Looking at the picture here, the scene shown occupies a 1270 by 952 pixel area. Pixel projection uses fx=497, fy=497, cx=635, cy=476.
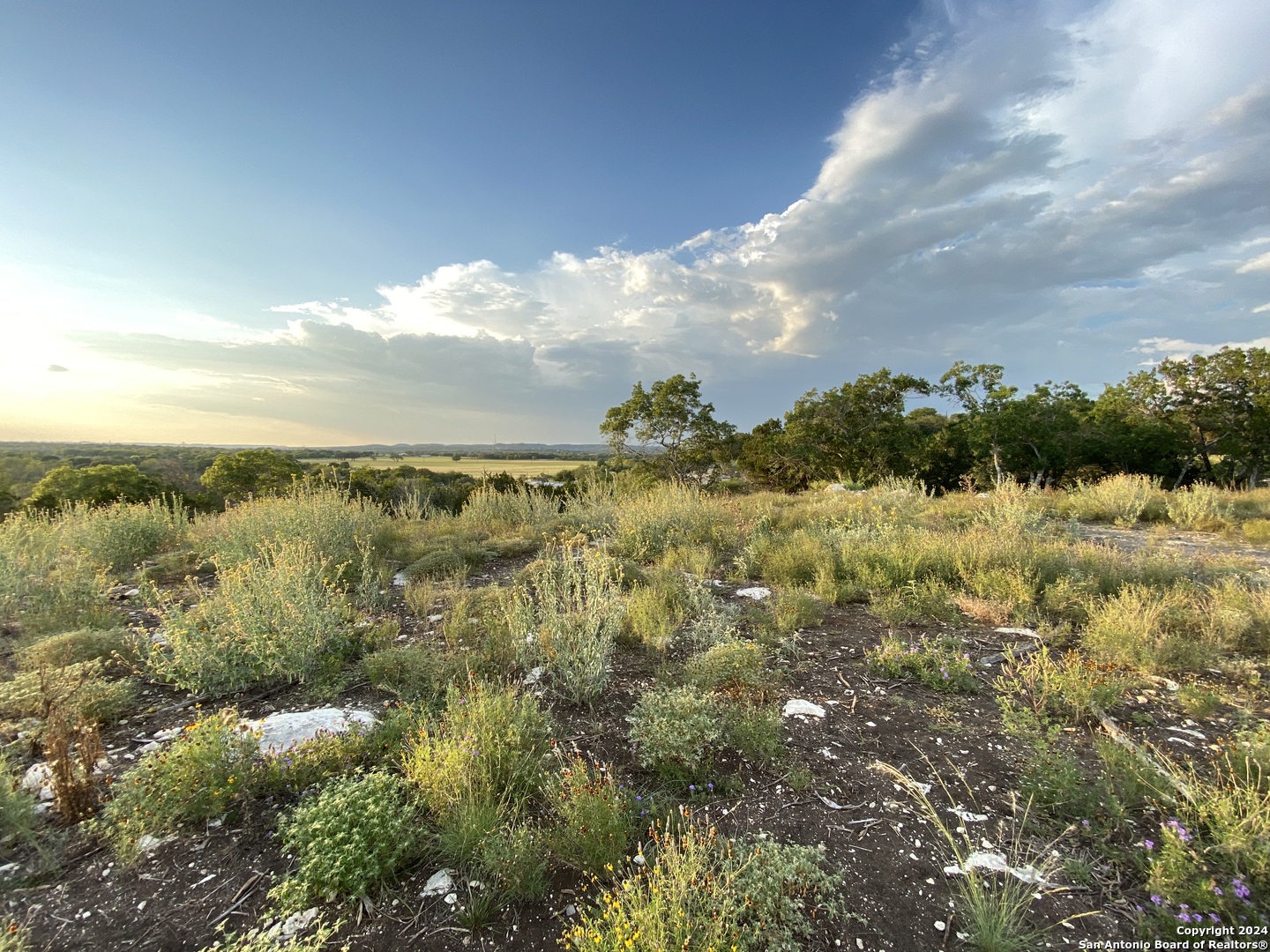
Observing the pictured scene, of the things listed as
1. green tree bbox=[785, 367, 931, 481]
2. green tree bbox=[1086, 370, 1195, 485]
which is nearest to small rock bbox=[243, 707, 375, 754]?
green tree bbox=[785, 367, 931, 481]

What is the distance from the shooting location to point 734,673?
3.61m

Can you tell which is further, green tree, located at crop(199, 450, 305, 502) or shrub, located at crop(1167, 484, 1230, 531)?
green tree, located at crop(199, 450, 305, 502)

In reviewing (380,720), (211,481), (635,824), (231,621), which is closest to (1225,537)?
(635,824)

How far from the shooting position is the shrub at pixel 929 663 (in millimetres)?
3568

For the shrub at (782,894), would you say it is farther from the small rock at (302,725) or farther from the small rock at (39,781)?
the small rock at (39,781)

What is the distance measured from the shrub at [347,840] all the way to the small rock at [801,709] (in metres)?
2.29

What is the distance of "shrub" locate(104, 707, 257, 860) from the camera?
7.36 feet

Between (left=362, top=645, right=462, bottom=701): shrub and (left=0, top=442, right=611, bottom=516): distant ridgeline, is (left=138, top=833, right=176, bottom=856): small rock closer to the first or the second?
(left=362, top=645, right=462, bottom=701): shrub

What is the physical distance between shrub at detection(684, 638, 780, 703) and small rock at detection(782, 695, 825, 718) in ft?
0.45

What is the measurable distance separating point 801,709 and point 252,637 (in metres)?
3.87

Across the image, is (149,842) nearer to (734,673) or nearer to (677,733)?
(677,733)

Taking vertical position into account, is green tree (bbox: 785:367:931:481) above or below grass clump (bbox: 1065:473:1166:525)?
above

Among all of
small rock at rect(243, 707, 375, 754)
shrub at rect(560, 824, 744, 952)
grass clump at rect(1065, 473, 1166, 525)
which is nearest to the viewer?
shrub at rect(560, 824, 744, 952)

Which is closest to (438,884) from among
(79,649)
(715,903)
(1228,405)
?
(715,903)
